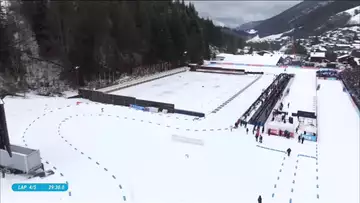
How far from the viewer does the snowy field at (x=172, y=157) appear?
11.6 meters

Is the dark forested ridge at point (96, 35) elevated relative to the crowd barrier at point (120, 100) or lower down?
elevated

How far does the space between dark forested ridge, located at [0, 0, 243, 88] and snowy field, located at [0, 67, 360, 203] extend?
9.93m

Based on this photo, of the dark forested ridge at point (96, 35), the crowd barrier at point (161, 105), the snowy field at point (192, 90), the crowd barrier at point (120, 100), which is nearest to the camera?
the crowd barrier at point (161, 105)

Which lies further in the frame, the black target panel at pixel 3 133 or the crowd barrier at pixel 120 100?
the crowd barrier at pixel 120 100

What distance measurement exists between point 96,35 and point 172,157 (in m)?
25.8

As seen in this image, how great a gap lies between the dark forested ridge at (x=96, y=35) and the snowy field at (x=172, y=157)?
9.93 m

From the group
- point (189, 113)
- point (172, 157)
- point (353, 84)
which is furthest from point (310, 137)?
point (353, 84)

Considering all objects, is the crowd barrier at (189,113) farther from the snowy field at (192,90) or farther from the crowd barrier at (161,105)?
the snowy field at (192,90)

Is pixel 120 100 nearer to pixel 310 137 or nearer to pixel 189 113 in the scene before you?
pixel 189 113

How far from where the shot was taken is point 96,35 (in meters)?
35.7

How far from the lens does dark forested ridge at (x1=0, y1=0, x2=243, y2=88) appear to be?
33.2m

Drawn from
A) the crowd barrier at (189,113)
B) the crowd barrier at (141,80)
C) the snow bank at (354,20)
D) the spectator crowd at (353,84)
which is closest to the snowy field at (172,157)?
the crowd barrier at (189,113)

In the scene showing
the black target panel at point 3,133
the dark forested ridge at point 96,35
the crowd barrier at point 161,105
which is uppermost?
the dark forested ridge at point 96,35

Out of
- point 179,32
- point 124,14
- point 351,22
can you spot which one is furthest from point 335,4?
point 124,14
